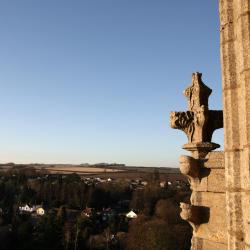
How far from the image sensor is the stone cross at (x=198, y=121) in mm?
5531

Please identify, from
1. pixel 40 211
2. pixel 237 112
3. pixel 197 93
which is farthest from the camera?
pixel 40 211

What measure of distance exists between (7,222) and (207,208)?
6024cm

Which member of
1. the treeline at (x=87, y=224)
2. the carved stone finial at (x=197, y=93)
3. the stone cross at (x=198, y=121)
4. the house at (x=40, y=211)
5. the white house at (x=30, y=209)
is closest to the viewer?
the stone cross at (x=198, y=121)

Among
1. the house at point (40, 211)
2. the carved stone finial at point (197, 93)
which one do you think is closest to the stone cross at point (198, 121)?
the carved stone finial at point (197, 93)

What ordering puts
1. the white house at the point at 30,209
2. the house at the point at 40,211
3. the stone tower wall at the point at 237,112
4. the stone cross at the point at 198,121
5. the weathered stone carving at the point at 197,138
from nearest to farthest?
1. the stone tower wall at the point at 237,112
2. the weathered stone carving at the point at 197,138
3. the stone cross at the point at 198,121
4. the house at the point at 40,211
5. the white house at the point at 30,209

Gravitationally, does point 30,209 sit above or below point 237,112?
below

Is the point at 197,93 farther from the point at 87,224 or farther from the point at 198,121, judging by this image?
the point at 87,224

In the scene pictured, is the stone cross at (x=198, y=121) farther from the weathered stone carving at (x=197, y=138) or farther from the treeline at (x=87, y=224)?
the treeline at (x=87, y=224)

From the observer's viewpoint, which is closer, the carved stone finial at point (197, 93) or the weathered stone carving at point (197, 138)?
the weathered stone carving at point (197, 138)

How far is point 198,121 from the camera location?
18.4 feet

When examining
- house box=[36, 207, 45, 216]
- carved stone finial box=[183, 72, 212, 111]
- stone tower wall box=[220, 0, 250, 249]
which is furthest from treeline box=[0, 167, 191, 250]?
stone tower wall box=[220, 0, 250, 249]

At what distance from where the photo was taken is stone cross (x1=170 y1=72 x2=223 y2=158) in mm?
5531

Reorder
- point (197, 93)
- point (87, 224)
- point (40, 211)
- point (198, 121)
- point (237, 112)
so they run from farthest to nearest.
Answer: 1. point (40, 211)
2. point (87, 224)
3. point (197, 93)
4. point (198, 121)
5. point (237, 112)

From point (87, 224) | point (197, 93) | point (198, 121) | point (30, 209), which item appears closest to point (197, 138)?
point (198, 121)
